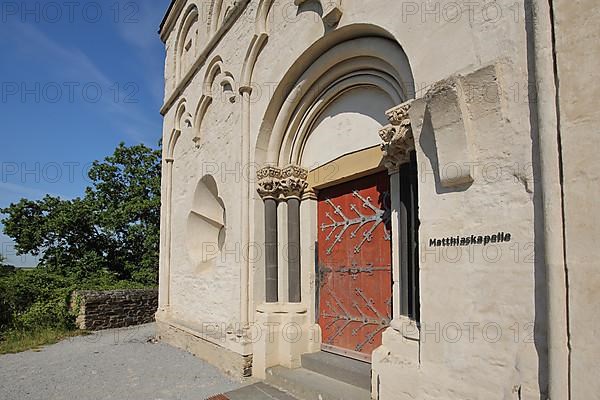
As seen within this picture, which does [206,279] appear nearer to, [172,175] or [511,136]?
[172,175]

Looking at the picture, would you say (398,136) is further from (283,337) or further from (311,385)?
(283,337)

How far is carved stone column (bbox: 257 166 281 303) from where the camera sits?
17.6 feet

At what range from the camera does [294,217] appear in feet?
17.9

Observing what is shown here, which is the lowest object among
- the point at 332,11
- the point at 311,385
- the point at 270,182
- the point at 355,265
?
the point at 311,385

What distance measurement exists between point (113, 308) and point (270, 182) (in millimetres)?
7659

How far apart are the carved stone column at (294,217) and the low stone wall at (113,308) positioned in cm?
729

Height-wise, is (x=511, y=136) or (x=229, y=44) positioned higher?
(x=229, y=44)

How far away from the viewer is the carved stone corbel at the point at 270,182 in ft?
17.7

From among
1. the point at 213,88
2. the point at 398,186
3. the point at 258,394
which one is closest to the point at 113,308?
the point at 213,88

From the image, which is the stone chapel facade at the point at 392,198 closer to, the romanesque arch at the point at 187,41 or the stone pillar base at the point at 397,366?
the stone pillar base at the point at 397,366

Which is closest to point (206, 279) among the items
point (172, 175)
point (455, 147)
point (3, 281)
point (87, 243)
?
point (172, 175)

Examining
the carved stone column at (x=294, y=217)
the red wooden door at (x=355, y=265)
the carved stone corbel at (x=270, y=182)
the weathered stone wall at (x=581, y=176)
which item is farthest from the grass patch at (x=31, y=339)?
the weathered stone wall at (x=581, y=176)

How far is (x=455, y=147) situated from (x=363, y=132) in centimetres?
189

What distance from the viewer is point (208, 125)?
7367 millimetres
